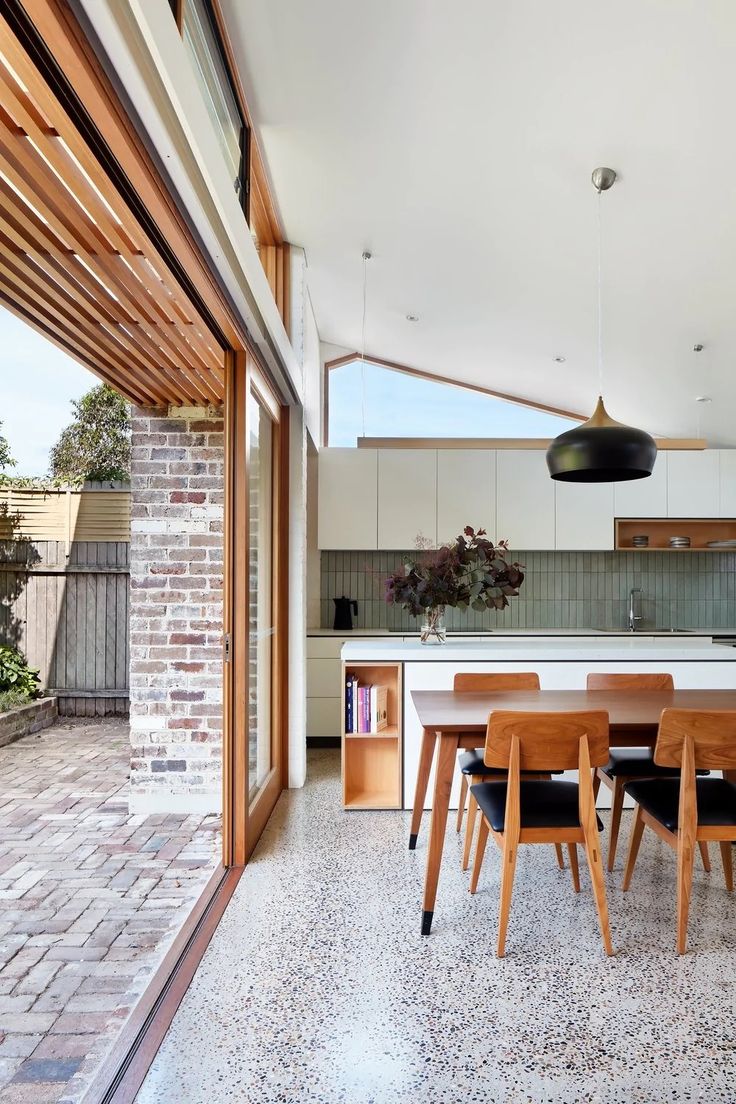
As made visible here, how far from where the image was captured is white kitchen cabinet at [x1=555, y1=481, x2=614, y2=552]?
610cm

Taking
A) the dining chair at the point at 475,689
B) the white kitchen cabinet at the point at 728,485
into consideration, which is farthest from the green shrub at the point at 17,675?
the white kitchen cabinet at the point at 728,485

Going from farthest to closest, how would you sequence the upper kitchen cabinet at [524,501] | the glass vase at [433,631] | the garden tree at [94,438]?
the garden tree at [94,438] → the upper kitchen cabinet at [524,501] → the glass vase at [433,631]

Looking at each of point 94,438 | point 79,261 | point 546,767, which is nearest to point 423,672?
point 546,767

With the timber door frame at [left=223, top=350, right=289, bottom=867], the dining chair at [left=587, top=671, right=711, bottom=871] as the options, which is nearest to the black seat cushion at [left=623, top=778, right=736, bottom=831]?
the dining chair at [left=587, top=671, right=711, bottom=871]

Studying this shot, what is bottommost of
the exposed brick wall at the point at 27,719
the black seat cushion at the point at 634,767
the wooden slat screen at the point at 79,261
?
the exposed brick wall at the point at 27,719

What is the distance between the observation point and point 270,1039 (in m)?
1.96

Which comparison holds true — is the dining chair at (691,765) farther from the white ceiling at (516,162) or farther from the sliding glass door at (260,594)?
the white ceiling at (516,162)

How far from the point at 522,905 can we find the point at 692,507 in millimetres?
4337

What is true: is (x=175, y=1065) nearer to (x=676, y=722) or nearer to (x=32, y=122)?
(x=676, y=722)

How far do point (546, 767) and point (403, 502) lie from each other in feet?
12.1

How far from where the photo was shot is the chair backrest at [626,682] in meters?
3.59

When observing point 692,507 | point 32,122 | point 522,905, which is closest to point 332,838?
point 522,905

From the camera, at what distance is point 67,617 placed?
20.9 ft

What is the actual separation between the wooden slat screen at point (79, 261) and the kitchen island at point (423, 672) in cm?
178
